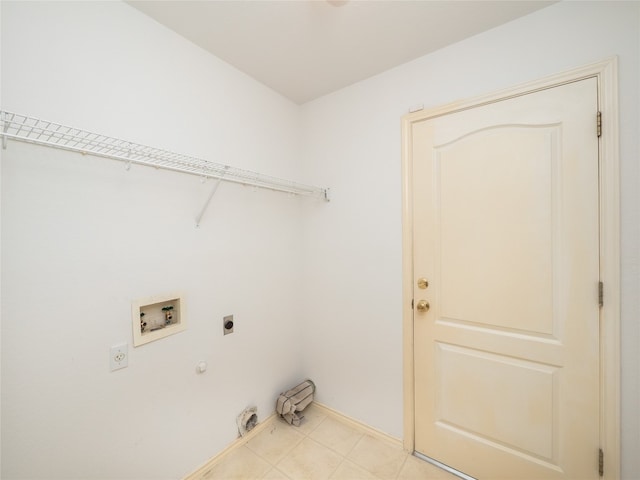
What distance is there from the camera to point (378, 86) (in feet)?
5.98

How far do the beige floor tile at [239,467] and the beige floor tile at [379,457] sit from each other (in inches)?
21.7

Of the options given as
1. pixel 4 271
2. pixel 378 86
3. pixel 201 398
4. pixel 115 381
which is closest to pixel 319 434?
pixel 201 398

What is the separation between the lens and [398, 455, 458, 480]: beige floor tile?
153 cm

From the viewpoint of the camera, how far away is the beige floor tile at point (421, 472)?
5.00 ft

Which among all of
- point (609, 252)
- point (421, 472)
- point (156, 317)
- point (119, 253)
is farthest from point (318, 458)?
point (609, 252)

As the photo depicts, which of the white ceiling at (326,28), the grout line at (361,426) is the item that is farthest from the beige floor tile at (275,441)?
the white ceiling at (326,28)

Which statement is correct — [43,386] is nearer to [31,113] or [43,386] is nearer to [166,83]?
[31,113]

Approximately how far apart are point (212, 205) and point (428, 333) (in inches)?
60.8

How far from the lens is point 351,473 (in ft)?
5.09

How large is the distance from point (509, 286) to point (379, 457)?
4.31ft

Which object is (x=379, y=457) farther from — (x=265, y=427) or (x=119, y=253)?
(x=119, y=253)

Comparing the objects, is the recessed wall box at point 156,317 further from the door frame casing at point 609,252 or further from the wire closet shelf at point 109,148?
the door frame casing at point 609,252

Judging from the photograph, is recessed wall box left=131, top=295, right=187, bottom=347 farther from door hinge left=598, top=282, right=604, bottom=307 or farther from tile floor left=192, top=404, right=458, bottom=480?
door hinge left=598, top=282, right=604, bottom=307

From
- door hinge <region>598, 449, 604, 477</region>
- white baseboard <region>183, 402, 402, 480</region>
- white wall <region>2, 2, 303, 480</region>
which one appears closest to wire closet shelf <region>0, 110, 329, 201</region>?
white wall <region>2, 2, 303, 480</region>
